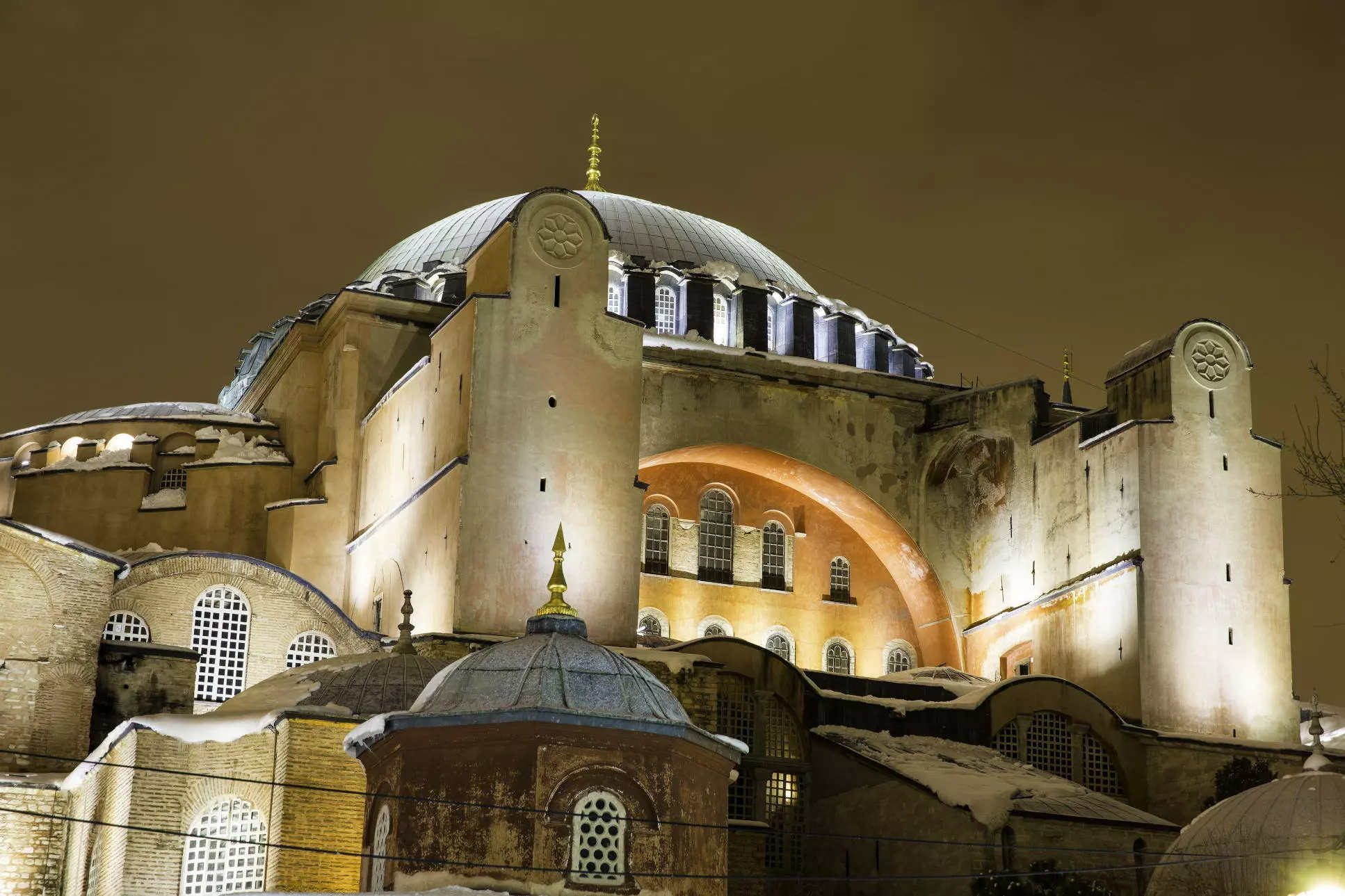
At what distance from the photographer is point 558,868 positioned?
21.9 m

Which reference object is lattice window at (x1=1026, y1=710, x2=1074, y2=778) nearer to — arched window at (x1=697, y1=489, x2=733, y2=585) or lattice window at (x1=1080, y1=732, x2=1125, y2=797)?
lattice window at (x1=1080, y1=732, x2=1125, y2=797)

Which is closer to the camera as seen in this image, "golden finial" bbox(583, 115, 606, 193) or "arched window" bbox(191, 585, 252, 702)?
"arched window" bbox(191, 585, 252, 702)

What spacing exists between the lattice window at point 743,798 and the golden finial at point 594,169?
73.0 feet

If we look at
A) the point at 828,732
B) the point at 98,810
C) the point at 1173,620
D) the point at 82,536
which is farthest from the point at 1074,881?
the point at 82,536

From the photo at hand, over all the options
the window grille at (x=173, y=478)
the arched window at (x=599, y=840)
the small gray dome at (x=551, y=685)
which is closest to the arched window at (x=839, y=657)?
the window grille at (x=173, y=478)

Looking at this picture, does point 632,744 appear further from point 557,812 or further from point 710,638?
point 710,638

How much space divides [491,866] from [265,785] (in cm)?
736

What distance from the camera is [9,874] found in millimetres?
30078

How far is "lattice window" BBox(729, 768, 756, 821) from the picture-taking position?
36438 millimetres

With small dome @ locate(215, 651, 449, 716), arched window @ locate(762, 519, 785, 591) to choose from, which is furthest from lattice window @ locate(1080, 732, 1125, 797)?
small dome @ locate(215, 651, 449, 716)

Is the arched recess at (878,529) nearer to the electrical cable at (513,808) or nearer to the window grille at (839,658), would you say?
the window grille at (839,658)

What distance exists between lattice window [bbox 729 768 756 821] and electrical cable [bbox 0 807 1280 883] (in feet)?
3.79

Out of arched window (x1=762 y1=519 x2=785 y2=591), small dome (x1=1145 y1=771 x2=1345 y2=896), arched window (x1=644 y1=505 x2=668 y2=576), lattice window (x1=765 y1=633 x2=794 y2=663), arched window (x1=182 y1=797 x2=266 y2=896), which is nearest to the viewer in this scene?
small dome (x1=1145 y1=771 x2=1345 y2=896)

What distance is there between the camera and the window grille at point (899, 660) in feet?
155
